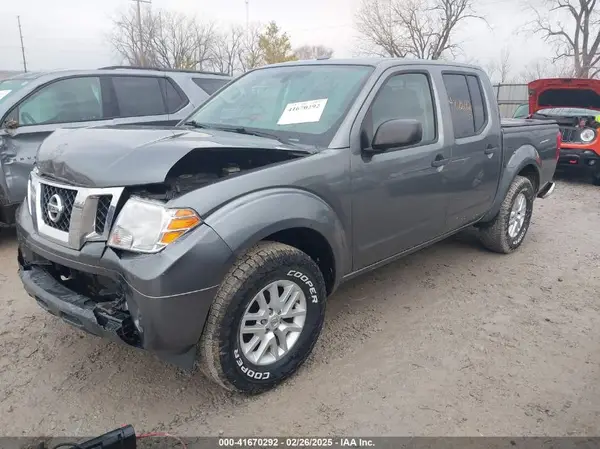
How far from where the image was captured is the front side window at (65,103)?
505cm

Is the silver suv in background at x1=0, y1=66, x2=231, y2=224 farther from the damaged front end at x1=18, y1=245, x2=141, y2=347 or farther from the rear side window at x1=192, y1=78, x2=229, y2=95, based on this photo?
the damaged front end at x1=18, y1=245, x2=141, y2=347

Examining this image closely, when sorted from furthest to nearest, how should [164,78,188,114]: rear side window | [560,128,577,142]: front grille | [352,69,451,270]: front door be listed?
[560,128,577,142]: front grille, [164,78,188,114]: rear side window, [352,69,451,270]: front door

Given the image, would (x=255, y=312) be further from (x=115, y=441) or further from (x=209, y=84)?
(x=209, y=84)

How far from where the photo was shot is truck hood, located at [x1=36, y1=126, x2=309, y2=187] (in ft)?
7.73

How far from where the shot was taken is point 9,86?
5406mm

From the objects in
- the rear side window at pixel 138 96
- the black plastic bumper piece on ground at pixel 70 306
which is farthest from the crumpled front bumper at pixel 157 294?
the rear side window at pixel 138 96

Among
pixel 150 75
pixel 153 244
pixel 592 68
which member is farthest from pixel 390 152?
pixel 592 68

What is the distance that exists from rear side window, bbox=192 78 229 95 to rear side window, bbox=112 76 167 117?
23.4 inches

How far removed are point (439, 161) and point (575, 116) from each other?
7152mm

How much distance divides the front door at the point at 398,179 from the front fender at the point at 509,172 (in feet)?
3.56

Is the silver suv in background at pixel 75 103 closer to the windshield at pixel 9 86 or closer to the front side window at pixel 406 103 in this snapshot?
the windshield at pixel 9 86

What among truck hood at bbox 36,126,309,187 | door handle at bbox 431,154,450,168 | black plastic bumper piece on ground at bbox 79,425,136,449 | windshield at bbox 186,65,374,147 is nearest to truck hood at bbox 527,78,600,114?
door handle at bbox 431,154,450,168

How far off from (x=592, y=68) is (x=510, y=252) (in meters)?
27.4

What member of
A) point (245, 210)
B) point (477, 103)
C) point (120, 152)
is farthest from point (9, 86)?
point (477, 103)
